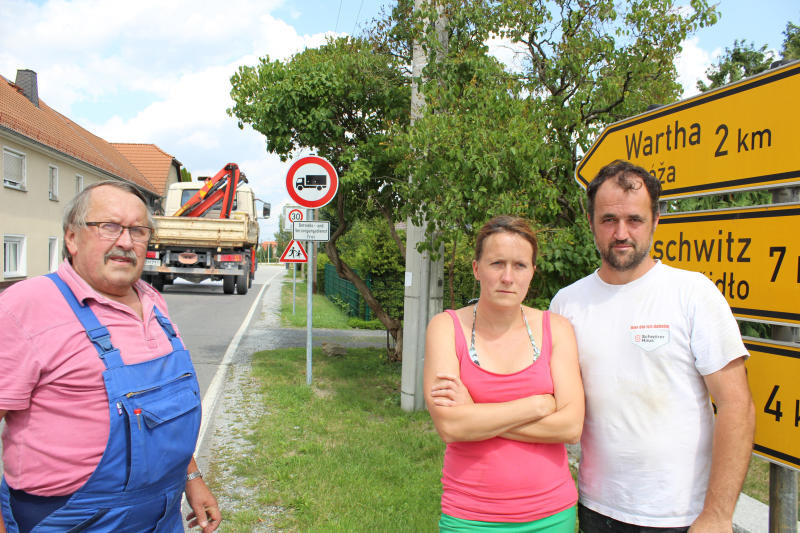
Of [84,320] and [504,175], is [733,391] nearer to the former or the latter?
[84,320]

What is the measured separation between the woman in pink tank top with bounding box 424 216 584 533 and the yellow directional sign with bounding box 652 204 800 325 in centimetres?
68

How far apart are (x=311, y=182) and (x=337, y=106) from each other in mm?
1418

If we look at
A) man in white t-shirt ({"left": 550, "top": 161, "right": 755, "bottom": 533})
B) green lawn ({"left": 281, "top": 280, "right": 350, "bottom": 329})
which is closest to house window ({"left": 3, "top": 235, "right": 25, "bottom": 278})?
green lawn ({"left": 281, "top": 280, "right": 350, "bottom": 329})

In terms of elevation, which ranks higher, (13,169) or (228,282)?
(13,169)

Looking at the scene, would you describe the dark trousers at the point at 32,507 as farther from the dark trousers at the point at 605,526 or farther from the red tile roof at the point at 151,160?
the red tile roof at the point at 151,160

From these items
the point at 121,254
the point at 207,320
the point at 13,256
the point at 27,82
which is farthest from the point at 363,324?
the point at 27,82

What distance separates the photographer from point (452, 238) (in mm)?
5219

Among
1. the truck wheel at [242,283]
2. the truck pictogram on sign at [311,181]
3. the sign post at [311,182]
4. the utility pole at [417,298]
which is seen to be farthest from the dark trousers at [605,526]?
the truck wheel at [242,283]

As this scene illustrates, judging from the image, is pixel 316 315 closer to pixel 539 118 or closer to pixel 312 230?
pixel 312 230

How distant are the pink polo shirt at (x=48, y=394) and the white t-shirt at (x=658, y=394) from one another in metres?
1.69

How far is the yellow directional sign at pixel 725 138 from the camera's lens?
76.1 inches

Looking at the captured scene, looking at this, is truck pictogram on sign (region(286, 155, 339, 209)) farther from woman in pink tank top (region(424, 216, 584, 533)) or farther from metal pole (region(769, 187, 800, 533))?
metal pole (region(769, 187, 800, 533))

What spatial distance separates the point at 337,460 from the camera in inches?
184

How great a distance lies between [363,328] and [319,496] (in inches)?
405
